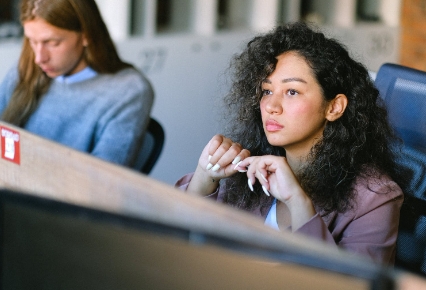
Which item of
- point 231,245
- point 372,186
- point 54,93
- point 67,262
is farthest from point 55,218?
point 54,93

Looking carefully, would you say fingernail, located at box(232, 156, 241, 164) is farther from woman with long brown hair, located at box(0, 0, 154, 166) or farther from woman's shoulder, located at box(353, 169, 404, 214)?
woman with long brown hair, located at box(0, 0, 154, 166)

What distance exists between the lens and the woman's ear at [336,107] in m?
1.36

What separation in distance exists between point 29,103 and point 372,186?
1.19 metres

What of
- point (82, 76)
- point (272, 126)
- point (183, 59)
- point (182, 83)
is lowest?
point (182, 83)

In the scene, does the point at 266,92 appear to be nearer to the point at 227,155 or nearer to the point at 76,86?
the point at 227,155

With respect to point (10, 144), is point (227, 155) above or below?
below

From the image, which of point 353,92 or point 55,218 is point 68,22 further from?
point 55,218

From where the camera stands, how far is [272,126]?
1323 mm

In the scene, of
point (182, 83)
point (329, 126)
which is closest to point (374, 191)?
point (329, 126)

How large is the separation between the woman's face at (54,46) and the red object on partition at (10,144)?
98 cm

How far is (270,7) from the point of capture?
3.80 metres

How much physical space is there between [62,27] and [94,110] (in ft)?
0.86

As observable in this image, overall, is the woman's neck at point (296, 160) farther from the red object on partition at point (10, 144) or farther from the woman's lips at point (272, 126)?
the red object on partition at point (10, 144)

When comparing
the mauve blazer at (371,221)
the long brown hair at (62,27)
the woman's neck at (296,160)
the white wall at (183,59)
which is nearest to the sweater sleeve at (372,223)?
the mauve blazer at (371,221)
